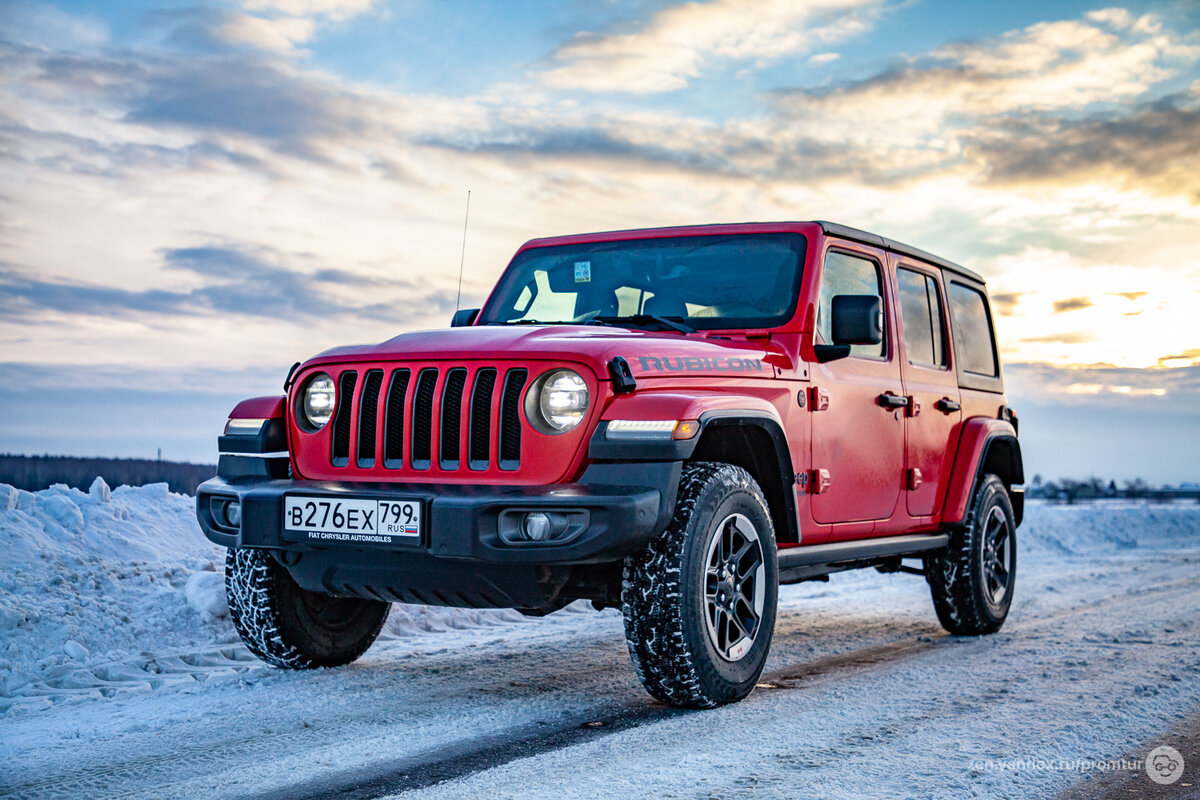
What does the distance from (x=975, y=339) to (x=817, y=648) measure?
261cm

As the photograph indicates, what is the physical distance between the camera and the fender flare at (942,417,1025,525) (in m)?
6.82

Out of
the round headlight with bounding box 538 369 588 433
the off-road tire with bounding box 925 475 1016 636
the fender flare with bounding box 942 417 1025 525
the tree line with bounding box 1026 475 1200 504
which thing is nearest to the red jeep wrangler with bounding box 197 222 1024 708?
the round headlight with bounding box 538 369 588 433

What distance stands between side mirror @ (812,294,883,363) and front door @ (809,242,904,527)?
0.21 meters

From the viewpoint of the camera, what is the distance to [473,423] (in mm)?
4371

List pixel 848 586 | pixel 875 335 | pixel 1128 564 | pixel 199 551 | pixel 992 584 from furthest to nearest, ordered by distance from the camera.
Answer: pixel 1128 564 → pixel 848 586 → pixel 199 551 → pixel 992 584 → pixel 875 335

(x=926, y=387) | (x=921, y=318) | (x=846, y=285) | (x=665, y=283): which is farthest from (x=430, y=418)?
(x=921, y=318)

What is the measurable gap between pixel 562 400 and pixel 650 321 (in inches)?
47.1

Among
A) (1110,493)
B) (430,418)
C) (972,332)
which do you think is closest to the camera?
(430,418)

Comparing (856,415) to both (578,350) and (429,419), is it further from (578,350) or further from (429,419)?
(429,419)

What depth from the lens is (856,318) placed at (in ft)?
17.1

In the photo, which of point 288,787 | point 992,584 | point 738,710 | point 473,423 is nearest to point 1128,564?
point 992,584

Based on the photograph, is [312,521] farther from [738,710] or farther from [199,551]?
[199,551]

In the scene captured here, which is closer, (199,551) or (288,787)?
(288,787)
